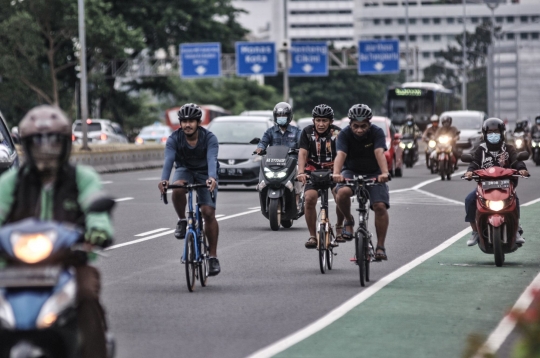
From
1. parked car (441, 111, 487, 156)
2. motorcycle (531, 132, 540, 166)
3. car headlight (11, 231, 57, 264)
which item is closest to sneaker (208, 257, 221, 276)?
car headlight (11, 231, 57, 264)

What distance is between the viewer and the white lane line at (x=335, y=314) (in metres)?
8.23

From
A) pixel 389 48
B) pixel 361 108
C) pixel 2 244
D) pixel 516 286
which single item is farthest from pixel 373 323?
pixel 389 48

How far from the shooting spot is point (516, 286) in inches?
452

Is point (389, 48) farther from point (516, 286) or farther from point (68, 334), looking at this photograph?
point (68, 334)

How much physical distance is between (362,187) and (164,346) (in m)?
4.24

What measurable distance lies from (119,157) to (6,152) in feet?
78.1

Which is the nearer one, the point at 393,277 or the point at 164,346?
the point at 164,346

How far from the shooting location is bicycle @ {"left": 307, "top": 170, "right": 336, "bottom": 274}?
41.6 feet

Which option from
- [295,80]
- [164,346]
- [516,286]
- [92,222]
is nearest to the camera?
[92,222]

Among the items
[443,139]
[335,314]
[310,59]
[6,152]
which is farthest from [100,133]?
[335,314]

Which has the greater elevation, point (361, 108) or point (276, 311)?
point (361, 108)

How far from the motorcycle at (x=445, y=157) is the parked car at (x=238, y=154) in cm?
546

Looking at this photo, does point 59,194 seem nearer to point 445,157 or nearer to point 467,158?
point 467,158

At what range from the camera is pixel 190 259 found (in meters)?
11.3
